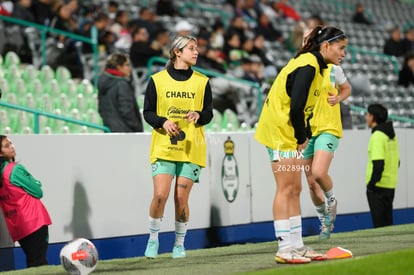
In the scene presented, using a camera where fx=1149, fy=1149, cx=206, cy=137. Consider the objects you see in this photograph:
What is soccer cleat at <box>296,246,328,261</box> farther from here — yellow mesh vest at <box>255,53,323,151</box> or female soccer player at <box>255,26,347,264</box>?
yellow mesh vest at <box>255,53,323,151</box>

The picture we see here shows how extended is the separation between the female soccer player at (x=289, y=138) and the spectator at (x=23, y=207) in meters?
3.17

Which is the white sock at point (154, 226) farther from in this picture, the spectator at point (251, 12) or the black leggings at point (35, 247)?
the spectator at point (251, 12)

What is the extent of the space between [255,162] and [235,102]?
405 cm

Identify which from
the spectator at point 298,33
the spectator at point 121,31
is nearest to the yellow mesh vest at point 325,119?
the spectator at point 121,31

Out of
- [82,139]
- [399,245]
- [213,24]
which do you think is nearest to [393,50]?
[213,24]

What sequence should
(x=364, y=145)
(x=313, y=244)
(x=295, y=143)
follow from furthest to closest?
(x=364, y=145) < (x=313, y=244) < (x=295, y=143)

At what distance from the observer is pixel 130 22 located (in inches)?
856

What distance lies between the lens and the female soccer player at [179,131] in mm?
10727

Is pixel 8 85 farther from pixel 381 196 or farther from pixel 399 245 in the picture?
pixel 399 245

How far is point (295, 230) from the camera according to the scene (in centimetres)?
927

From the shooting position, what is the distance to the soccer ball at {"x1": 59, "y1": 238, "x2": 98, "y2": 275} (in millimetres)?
8883

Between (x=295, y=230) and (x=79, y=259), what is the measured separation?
69.0 inches

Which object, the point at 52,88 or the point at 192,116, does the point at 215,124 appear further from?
the point at 192,116

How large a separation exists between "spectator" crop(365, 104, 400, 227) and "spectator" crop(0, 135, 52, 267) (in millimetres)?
4613
